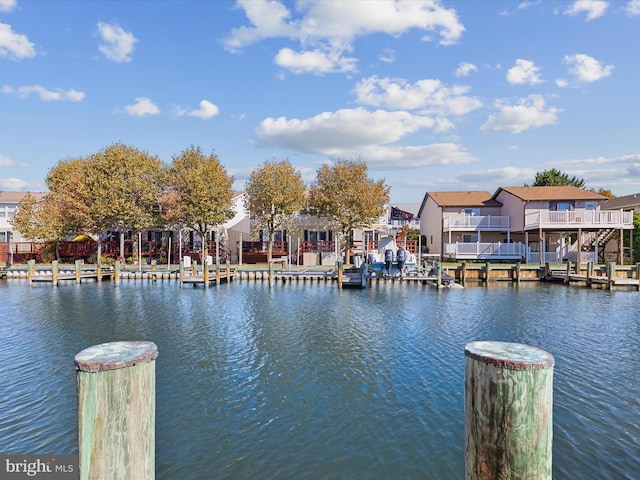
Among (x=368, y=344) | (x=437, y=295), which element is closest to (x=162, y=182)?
(x=437, y=295)

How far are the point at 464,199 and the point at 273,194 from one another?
22.1 m

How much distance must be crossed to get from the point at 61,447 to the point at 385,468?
20.1ft

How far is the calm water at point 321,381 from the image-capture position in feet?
24.9

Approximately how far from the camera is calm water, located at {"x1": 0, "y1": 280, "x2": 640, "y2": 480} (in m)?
7.58

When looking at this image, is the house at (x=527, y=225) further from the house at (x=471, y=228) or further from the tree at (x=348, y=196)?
the tree at (x=348, y=196)

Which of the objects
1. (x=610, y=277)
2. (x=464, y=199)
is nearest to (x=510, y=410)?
(x=610, y=277)

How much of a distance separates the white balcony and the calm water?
66.3 feet

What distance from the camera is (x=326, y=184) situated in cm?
4344

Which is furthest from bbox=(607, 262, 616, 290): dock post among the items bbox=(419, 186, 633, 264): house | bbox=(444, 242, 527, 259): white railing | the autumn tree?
the autumn tree

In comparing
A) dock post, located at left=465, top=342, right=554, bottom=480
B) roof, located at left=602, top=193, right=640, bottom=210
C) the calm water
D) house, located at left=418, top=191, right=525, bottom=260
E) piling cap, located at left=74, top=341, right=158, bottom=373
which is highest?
roof, located at left=602, top=193, right=640, bottom=210

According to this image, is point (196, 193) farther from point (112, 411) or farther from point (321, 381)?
point (112, 411)

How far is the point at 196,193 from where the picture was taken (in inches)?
1583

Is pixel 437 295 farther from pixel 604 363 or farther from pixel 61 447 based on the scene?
pixel 61 447

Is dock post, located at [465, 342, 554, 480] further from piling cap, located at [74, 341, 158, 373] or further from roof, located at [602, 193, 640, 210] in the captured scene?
roof, located at [602, 193, 640, 210]
